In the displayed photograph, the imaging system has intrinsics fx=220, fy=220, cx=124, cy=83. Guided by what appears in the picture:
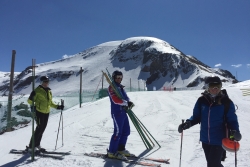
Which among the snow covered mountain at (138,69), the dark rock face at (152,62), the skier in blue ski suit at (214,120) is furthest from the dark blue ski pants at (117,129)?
the dark rock face at (152,62)

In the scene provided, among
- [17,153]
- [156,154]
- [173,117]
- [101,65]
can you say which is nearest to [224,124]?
[156,154]

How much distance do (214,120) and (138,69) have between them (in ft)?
380

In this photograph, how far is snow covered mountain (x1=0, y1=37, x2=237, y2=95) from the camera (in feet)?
334

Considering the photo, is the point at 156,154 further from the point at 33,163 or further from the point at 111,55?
the point at 111,55

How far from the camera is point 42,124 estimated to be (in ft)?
19.5

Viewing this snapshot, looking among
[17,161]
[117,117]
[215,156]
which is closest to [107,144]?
[117,117]

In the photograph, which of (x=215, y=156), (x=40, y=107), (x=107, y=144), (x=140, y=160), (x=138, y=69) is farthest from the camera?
(x=138, y=69)

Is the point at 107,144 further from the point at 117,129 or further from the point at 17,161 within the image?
the point at 17,161

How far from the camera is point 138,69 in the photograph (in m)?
119

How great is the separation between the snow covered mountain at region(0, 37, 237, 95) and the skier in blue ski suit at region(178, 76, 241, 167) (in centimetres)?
8855

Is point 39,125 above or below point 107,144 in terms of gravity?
above

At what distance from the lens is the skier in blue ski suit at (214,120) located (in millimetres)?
3262

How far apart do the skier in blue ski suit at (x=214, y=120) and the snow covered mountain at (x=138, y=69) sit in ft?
291

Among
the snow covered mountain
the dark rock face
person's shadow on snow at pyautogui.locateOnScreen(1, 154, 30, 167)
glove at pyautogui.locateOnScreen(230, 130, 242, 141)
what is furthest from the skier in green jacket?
the dark rock face
